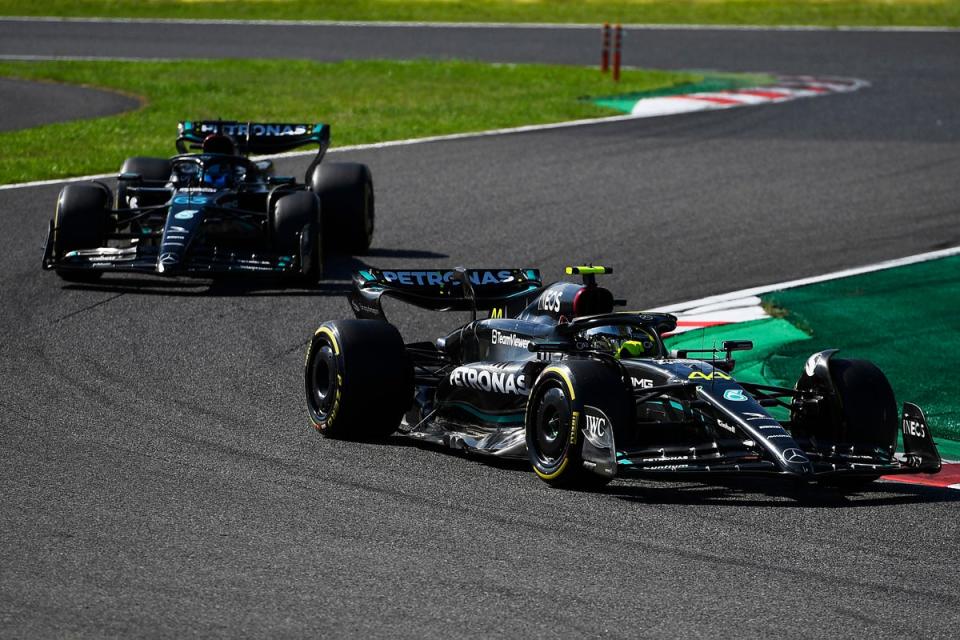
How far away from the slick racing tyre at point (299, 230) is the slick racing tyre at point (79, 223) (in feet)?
4.88

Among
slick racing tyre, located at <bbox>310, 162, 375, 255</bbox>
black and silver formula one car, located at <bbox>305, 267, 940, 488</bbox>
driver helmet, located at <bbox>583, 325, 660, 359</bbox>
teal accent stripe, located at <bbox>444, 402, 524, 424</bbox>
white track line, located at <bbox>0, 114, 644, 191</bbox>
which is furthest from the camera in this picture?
white track line, located at <bbox>0, 114, 644, 191</bbox>

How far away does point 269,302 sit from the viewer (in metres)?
12.7

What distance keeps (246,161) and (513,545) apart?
8417 millimetres

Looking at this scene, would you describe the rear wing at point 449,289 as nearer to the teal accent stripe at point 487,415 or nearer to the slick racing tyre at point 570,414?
the teal accent stripe at point 487,415

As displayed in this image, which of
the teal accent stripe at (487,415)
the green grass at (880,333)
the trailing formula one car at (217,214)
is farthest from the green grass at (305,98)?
the teal accent stripe at (487,415)

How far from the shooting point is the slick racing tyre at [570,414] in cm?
750

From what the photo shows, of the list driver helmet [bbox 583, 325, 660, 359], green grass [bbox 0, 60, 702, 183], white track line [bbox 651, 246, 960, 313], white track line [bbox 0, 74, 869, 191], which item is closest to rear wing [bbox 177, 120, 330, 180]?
white track line [bbox 0, 74, 869, 191]

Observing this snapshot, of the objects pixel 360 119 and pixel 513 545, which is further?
pixel 360 119

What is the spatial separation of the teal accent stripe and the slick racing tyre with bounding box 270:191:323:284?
4.68 meters

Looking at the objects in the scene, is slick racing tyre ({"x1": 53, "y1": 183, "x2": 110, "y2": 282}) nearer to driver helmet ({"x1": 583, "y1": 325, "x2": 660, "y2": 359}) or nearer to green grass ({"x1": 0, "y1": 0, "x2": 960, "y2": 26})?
driver helmet ({"x1": 583, "y1": 325, "x2": 660, "y2": 359})

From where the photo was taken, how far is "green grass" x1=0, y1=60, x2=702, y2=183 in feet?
73.0

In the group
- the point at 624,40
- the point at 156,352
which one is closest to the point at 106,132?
the point at 156,352

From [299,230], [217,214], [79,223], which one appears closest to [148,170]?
[79,223]

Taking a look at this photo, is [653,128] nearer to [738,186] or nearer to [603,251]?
[738,186]
